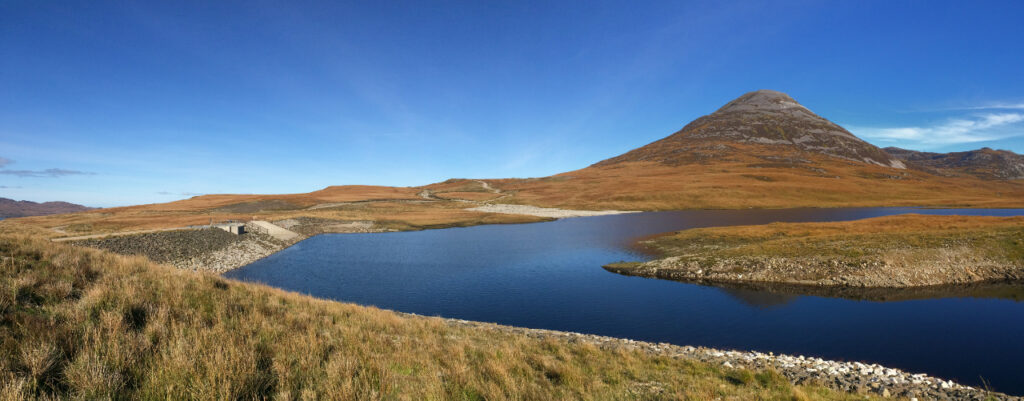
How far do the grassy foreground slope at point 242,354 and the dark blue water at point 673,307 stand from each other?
9.77 meters

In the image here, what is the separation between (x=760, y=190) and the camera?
120 meters

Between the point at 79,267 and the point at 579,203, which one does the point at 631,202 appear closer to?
the point at 579,203

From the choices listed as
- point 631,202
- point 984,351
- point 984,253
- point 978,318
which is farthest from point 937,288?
point 631,202

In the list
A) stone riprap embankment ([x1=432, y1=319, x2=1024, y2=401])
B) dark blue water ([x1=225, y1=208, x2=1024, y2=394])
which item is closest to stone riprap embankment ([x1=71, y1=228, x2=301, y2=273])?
dark blue water ([x1=225, y1=208, x2=1024, y2=394])

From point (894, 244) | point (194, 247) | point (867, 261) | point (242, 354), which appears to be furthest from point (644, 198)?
point (242, 354)

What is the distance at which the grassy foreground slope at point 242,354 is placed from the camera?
5762 millimetres

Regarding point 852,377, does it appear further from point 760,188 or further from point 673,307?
point 760,188

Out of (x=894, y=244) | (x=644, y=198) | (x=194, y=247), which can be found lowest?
(x=894, y=244)

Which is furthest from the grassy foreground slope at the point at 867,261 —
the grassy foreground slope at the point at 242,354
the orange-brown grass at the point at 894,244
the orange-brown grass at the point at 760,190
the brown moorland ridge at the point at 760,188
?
the brown moorland ridge at the point at 760,188

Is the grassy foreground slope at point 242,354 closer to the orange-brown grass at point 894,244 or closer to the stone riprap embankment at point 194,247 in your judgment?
the stone riprap embankment at point 194,247

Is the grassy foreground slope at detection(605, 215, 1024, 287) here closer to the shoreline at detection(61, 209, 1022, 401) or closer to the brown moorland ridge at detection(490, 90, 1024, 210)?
the shoreline at detection(61, 209, 1022, 401)

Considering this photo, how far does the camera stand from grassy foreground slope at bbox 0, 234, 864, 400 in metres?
5.76

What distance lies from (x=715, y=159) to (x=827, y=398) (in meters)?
202

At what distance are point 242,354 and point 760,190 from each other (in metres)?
140
